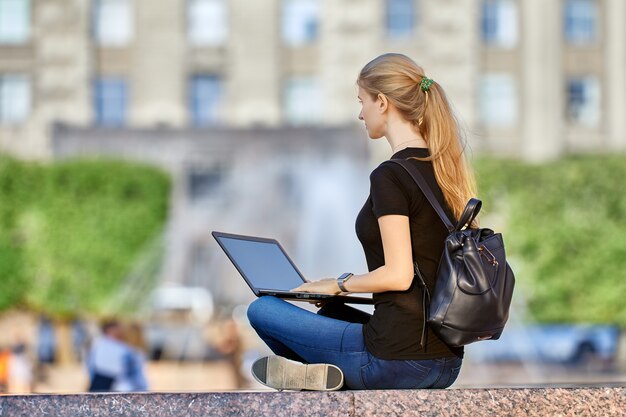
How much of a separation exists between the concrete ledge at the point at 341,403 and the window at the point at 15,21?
44254 mm

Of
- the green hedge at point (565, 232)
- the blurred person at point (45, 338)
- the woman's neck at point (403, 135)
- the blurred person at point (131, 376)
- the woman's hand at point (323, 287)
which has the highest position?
the woman's neck at point (403, 135)

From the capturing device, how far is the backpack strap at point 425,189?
5523mm

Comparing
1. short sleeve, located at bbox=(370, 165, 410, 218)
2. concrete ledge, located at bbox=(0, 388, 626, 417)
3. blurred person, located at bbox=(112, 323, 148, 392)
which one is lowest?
blurred person, located at bbox=(112, 323, 148, 392)

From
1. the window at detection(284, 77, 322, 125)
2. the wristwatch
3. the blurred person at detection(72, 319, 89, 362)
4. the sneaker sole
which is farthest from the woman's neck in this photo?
the window at detection(284, 77, 322, 125)

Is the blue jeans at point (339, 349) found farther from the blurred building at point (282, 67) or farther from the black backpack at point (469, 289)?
the blurred building at point (282, 67)

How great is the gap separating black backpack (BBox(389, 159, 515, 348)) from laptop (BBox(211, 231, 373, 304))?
55cm

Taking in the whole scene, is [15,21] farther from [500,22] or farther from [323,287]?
[323,287]

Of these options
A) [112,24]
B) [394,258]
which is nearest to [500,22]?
[112,24]

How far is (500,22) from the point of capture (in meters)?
48.4

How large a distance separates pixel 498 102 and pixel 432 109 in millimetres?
43007

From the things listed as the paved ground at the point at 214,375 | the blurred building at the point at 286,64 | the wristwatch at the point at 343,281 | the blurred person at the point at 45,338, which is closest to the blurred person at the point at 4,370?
the wristwatch at the point at 343,281

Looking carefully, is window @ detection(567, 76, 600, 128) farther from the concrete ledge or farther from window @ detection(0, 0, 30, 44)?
the concrete ledge

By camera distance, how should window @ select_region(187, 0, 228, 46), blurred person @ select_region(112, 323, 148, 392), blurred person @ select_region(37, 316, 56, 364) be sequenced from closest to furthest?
1. blurred person @ select_region(112, 323, 148, 392)
2. blurred person @ select_region(37, 316, 56, 364)
3. window @ select_region(187, 0, 228, 46)

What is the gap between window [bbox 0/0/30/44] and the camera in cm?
4791
